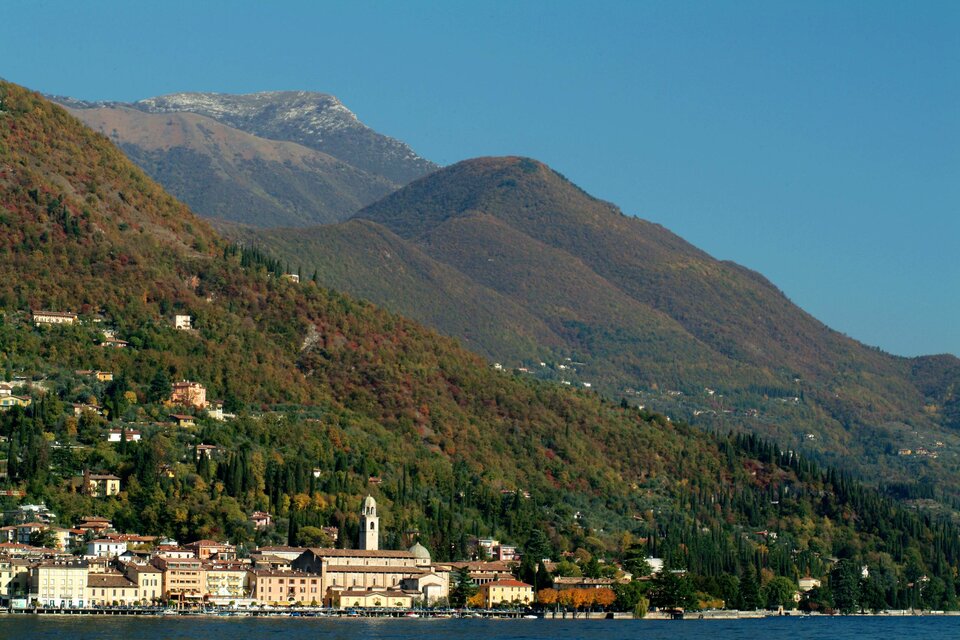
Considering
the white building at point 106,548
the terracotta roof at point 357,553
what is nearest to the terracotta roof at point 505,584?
the terracotta roof at point 357,553

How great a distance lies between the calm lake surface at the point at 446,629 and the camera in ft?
457

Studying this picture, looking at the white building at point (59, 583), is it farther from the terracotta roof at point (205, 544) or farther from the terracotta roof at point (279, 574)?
the terracotta roof at point (279, 574)

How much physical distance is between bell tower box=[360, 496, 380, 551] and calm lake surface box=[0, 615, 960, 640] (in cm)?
2085

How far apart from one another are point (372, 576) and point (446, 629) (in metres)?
27.1

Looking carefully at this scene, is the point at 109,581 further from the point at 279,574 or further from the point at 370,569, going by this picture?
the point at 370,569

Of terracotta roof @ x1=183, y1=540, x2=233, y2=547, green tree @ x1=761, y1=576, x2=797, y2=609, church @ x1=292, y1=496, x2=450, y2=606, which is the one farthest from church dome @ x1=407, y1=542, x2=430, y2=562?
green tree @ x1=761, y1=576, x2=797, y2=609

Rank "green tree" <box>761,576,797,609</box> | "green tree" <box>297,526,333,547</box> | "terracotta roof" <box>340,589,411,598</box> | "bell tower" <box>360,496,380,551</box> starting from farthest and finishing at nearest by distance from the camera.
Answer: "green tree" <box>761,576,797,609</box>, "bell tower" <box>360,496,380,551</box>, "green tree" <box>297,526,333,547</box>, "terracotta roof" <box>340,589,411,598</box>

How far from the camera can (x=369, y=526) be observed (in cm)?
18812

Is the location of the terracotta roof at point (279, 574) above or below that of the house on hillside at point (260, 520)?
below

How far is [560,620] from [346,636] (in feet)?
120

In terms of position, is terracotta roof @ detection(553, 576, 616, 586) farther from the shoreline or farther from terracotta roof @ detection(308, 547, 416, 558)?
terracotta roof @ detection(308, 547, 416, 558)

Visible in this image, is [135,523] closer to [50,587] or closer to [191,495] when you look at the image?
[191,495]

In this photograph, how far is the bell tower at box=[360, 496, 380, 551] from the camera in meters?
187

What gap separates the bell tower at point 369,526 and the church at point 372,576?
1.59 meters
